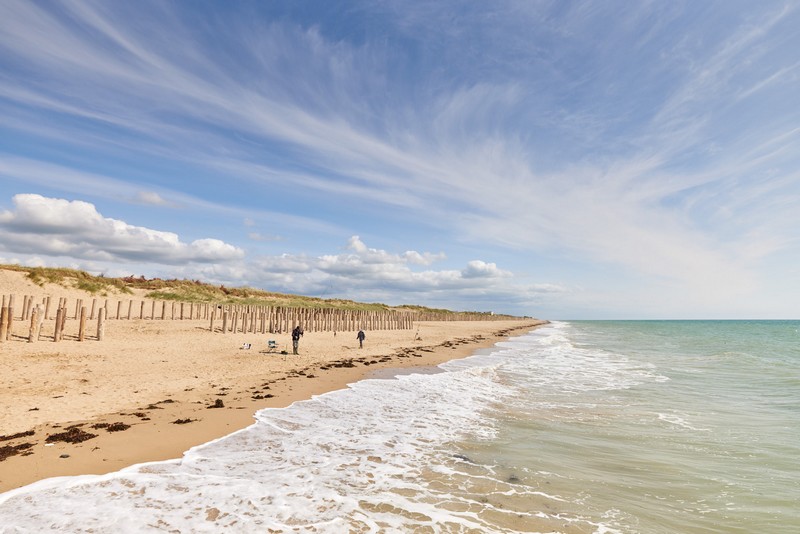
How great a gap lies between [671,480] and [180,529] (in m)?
8.20

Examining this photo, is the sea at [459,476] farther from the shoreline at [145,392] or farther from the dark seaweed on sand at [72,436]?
the dark seaweed on sand at [72,436]

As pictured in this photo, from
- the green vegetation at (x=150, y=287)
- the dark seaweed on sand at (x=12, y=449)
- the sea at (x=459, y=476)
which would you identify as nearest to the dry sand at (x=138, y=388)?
the dark seaweed on sand at (x=12, y=449)

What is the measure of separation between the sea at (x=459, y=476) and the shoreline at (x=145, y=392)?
2.34ft

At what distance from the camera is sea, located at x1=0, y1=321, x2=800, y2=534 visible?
573 centimetres

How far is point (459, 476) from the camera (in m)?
7.38

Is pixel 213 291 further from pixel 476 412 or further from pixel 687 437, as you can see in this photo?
pixel 687 437

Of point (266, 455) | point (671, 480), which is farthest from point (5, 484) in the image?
point (671, 480)

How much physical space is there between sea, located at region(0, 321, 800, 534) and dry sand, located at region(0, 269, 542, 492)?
90 centimetres

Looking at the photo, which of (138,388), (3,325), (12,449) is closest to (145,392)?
(138,388)

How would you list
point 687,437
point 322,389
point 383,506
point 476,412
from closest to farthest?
point 383,506 → point 687,437 → point 476,412 → point 322,389

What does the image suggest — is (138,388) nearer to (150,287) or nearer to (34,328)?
(34,328)

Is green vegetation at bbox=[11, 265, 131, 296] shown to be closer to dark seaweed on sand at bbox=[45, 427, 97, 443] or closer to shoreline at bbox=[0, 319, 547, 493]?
shoreline at bbox=[0, 319, 547, 493]

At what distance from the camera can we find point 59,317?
64.0ft

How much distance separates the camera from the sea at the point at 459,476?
5734 millimetres
